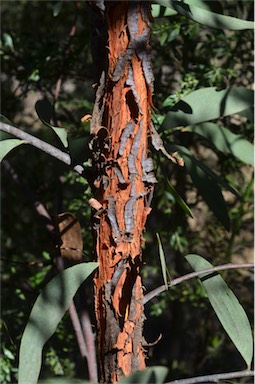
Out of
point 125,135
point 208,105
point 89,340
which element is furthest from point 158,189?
point 125,135

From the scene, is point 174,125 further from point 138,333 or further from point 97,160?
point 138,333

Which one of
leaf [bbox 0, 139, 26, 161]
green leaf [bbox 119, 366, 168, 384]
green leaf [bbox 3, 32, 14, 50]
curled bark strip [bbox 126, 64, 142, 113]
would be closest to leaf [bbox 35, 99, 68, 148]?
leaf [bbox 0, 139, 26, 161]

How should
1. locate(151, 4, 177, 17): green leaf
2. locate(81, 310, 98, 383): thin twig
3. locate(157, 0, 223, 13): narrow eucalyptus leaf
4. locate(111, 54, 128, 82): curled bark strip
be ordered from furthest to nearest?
locate(81, 310, 98, 383): thin twig, locate(151, 4, 177, 17): green leaf, locate(157, 0, 223, 13): narrow eucalyptus leaf, locate(111, 54, 128, 82): curled bark strip

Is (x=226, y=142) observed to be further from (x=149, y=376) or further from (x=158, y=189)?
(x=149, y=376)

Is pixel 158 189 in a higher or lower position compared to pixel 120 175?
higher

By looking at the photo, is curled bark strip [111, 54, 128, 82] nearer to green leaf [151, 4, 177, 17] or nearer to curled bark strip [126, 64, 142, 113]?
curled bark strip [126, 64, 142, 113]

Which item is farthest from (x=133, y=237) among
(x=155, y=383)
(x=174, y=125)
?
(x=174, y=125)
